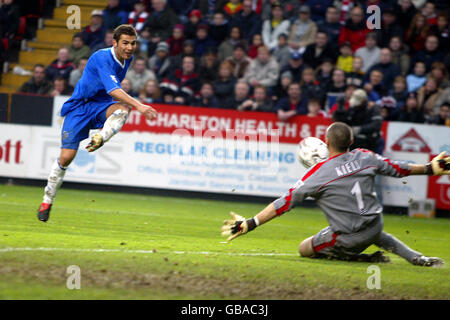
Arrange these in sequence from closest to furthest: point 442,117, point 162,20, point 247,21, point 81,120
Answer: point 81,120
point 442,117
point 247,21
point 162,20

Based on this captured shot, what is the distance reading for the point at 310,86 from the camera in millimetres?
17562

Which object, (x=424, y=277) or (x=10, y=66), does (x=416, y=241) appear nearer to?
(x=424, y=277)

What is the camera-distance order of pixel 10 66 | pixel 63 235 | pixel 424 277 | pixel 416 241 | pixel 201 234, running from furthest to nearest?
1. pixel 10 66
2. pixel 416 241
3. pixel 201 234
4. pixel 63 235
5. pixel 424 277

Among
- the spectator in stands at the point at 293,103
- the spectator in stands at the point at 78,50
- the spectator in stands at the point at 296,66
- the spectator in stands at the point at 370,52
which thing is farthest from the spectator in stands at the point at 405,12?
the spectator in stands at the point at 78,50

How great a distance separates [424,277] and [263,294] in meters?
1.98

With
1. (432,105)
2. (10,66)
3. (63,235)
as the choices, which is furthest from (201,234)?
(10,66)

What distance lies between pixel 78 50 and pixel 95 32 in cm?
69

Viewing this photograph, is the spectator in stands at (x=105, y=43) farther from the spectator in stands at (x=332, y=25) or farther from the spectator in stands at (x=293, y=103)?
the spectator in stands at (x=332, y=25)

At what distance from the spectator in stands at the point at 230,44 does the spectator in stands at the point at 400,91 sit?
411cm

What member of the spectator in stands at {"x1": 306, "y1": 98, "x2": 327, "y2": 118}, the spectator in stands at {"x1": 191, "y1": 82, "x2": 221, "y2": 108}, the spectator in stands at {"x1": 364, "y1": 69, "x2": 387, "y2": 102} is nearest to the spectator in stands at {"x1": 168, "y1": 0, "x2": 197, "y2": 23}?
the spectator in stands at {"x1": 191, "y1": 82, "x2": 221, "y2": 108}

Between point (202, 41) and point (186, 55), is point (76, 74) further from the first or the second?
point (202, 41)

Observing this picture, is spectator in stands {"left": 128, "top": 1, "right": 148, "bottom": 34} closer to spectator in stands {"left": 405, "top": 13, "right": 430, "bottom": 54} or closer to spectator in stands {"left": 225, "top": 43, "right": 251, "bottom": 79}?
spectator in stands {"left": 225, "top": 43, "right": 251, "bottom": 79}

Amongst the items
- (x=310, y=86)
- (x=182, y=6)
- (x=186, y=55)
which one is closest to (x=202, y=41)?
(x=186, y=55)

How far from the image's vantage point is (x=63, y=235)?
29.7 ft
